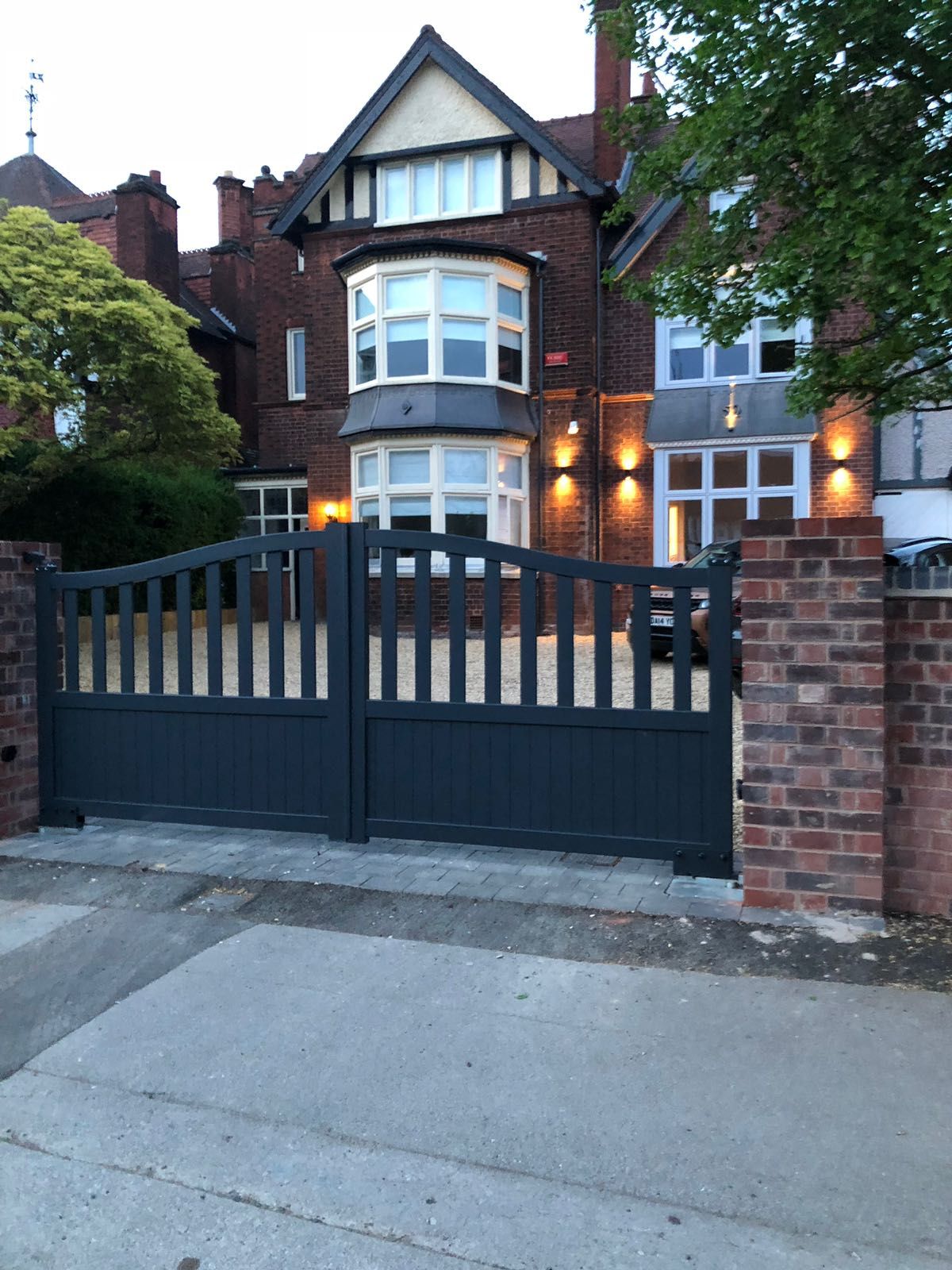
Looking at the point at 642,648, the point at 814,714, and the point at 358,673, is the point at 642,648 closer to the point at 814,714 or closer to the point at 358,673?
the point at 814,714

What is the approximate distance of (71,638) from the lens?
19.2 ft

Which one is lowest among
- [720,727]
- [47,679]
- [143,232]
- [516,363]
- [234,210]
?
[720,727]

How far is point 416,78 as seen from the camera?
59.4 ft

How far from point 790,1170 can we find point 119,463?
53.5 ft

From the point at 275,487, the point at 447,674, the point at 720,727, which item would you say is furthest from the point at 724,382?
the point at 720,727

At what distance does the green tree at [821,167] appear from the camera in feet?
20.3

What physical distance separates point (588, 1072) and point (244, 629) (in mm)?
3159

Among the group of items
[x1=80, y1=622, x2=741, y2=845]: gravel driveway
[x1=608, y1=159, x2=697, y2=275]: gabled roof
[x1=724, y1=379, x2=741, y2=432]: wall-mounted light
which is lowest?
[x1=80, y1=622, x2=741, y2=845]: gravel driveway

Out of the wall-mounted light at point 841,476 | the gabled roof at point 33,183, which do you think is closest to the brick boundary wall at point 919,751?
the wall-mounted light at point 841,476

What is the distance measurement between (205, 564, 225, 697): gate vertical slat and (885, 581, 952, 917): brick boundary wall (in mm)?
3294

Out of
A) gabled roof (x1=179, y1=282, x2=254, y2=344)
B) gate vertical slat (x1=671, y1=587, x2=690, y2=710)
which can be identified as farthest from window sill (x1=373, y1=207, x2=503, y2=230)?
gate vertical slat (x1=671, y1=587, x2=690, y2=710)

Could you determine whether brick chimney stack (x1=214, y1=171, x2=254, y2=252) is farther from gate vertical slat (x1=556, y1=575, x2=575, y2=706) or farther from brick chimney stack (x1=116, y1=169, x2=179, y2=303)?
gate vertical slat (x1=556, y1=575, x2=575, y2=706)

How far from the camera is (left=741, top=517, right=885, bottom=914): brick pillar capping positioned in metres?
4.02

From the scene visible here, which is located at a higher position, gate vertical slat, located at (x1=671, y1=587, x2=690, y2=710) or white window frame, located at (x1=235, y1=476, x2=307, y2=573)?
white window frame, located at (x1=235, y1=476, x2=307, y2=573)
